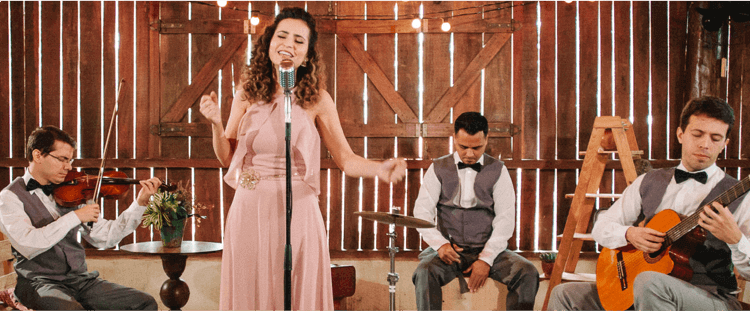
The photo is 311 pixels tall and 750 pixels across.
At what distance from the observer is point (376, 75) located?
5.17 metres

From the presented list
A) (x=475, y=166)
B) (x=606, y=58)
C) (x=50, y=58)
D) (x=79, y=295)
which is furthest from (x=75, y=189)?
(x=606, y=58)

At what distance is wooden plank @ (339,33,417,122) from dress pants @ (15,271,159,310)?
2.71 m

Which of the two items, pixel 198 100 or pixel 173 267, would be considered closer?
pixel 173 267

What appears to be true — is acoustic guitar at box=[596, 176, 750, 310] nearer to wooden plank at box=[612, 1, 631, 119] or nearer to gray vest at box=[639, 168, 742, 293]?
gray vest at box=[639, 168, 742, 293]

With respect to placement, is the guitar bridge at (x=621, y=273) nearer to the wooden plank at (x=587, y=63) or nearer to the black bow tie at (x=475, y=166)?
the black bow tie at (x=475, y=166)

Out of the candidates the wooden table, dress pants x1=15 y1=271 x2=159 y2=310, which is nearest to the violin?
dress pants x1=15 y1=271 x2=159 y2=310

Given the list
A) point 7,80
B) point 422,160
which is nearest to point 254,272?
point 422,160

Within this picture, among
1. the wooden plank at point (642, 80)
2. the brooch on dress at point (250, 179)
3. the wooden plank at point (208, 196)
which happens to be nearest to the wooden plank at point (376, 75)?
the wooden plank at point (208, 196)

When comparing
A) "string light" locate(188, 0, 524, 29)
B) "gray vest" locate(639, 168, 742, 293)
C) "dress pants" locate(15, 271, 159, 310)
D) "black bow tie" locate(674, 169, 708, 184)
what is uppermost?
"string light" locate(188, 0, 524, 29)

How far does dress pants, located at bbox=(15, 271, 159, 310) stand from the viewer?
293 cm

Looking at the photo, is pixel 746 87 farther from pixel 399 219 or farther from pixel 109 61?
pixel 109 61

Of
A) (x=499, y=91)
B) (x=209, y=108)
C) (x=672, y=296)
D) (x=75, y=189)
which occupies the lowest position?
(x=672, y=296)

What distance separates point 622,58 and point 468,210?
2.26m

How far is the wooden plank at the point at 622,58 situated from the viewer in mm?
5168
